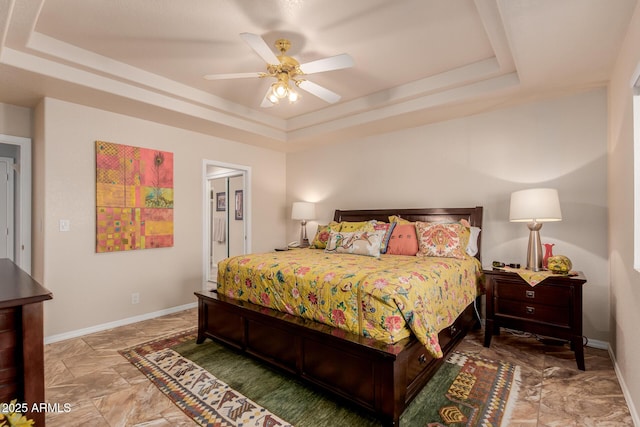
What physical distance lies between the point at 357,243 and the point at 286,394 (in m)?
1.65

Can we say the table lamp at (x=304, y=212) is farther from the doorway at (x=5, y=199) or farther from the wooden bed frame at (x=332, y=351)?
the doorway at (x=5, y=199)

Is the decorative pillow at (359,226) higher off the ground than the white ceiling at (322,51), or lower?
lower

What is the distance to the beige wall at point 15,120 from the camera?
327 cm

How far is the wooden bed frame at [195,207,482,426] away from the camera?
1.82 metres

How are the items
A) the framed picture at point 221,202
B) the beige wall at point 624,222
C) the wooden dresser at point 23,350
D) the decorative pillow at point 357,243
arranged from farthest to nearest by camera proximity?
the framed picture at point 221,202 < the decorative pillow at point 357,243 < the beige wall at point 624,222 < the wooden dresser at point 23,350

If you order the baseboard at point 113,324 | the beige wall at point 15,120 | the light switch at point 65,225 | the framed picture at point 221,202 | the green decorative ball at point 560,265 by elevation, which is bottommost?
the baseboard at point 113,324

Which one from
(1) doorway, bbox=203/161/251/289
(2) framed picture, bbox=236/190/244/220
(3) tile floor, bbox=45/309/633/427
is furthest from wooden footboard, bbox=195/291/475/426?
(2) framed picture, bbox=236/190/244/220

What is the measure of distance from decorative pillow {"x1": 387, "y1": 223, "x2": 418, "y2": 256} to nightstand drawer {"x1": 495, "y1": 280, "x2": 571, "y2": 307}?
884mm

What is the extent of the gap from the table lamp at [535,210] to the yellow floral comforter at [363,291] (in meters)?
0.57

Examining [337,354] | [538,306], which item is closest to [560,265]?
[538,306]

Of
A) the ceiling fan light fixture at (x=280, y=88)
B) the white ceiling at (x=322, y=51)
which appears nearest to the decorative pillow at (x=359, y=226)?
the white ceiling at (x=322, y=51)

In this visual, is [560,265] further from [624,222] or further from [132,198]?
[132,198]

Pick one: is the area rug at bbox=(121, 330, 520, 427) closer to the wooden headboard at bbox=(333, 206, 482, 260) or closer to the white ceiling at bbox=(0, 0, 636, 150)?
the wooden headboard at bbox=(333, 206, 482, 260)

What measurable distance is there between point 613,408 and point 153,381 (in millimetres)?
3133
